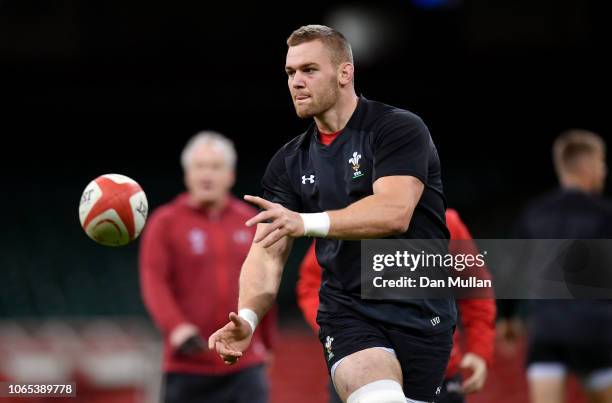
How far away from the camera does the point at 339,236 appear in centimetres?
409

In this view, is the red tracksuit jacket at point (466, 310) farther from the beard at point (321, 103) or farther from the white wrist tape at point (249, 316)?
→ the beard at point (321, 103)

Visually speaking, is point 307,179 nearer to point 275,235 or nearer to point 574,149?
point 275,235

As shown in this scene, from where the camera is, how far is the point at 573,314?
7.24m

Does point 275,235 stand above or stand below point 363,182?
below

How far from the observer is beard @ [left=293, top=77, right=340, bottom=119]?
14.9 ft

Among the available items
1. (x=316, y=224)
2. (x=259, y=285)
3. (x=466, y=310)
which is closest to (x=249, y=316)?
(x=259, y=285)

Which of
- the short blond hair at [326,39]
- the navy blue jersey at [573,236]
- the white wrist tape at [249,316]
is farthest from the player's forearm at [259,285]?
the navy blue jersey at [573,236]

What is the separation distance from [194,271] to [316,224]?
9.62 ft

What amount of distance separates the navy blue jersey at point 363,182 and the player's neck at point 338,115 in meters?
0.04

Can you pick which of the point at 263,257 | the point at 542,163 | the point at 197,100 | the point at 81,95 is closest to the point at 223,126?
the point at 197,100

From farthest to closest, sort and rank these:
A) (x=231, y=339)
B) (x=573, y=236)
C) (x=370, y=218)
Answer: (x=573, y=236) → (x=231, y=339) → (x=370, y=218)

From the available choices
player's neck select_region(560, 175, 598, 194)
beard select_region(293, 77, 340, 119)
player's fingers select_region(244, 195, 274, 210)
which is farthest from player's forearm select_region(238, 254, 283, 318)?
player's neck select_region(560, 175, 598, 194)

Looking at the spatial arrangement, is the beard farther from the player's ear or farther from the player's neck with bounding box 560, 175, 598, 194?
the player's neck with bounding box 560, 175, 598, 194

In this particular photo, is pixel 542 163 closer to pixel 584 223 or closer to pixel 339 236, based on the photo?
pixel 584 223
